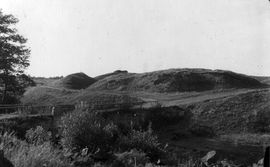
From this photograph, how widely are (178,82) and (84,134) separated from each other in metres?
54.7

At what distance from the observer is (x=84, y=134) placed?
22.1 metres

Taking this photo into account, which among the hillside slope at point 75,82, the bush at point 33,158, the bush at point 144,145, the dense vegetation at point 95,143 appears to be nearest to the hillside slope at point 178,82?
the hillside slope at point 75,82

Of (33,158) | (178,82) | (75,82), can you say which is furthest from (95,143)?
(75,82)

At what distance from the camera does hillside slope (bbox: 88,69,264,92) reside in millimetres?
73625

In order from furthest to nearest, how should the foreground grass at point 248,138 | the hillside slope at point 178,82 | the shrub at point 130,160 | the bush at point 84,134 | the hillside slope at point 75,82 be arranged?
the hillside slope at point 75,82
the hillside slope at point 178,82
the foreground grass at point 248,138
the bush at point 84,134
the shrub at point 130,160

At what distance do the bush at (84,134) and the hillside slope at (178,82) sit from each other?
163 feet

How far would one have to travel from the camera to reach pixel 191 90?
72.0m

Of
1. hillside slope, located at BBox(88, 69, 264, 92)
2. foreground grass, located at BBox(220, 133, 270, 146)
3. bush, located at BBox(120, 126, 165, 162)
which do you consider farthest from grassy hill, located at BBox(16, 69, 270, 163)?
bush, located at BBox(120, 126, 165, 162)

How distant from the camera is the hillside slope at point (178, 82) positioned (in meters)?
73.6

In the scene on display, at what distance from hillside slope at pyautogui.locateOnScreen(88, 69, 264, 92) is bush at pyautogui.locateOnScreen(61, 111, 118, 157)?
4976cm

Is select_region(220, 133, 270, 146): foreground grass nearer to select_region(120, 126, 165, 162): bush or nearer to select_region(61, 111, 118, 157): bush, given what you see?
select_region(120, 126, 165, 162): bush

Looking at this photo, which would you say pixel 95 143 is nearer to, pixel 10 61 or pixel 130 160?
pixel 130 160

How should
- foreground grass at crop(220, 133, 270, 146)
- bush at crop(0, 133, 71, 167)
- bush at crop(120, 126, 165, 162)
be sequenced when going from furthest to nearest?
1. foreground grass at crop(220, 133, 270, 146)
2. bush at crop(120, 126, 165, 162)
3. bush at crop(0, 133, 71, 167)

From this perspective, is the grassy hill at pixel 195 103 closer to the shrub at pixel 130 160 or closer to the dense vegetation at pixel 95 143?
the dense vegetation at pixel 95 143
